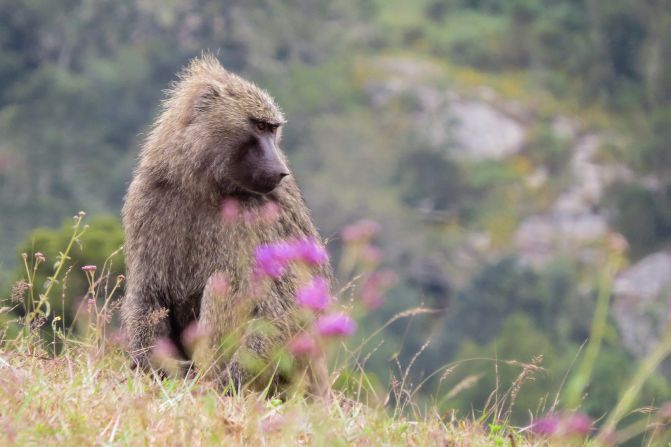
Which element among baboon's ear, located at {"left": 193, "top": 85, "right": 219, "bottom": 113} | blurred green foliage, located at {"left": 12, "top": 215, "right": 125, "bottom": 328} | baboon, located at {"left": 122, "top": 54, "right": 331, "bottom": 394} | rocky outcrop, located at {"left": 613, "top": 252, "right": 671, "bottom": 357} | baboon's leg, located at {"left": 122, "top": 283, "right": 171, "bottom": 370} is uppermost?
baboon's ear, located at {"left": 193, "top": 85, "right": 219, "bottom": 113}

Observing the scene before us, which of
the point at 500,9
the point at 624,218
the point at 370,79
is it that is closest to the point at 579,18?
the point at 500,9

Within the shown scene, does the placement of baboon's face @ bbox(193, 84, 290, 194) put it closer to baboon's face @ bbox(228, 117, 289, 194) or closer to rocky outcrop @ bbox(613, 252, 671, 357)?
baboon's face @ bbox(228, 117, 289, 194)

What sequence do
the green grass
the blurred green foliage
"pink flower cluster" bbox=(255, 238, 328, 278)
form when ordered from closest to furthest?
the green grass → "pink flower cluster" bbox=(255, 238, 328, 278) → the blurred green foliage

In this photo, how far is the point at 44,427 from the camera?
379cm

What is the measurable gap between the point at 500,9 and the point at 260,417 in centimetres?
8785

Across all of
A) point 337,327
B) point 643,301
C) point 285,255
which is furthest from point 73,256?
point 643,301

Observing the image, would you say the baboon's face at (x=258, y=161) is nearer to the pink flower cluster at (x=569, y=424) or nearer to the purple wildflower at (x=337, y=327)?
the purple wildflower at (x=337, y=327)

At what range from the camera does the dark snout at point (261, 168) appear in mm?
5637

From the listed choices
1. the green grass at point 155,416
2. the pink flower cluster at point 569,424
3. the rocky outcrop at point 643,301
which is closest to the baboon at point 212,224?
the green grass at point 155,416

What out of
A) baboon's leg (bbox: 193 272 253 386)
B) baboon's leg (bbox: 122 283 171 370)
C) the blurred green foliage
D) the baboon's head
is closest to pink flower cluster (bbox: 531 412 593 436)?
baboon's leg (bbox: 193 272 253 386)

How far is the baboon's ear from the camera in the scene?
6043mm

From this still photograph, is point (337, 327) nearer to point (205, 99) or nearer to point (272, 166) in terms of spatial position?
point (272, 166)

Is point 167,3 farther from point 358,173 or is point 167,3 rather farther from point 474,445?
point 474,445

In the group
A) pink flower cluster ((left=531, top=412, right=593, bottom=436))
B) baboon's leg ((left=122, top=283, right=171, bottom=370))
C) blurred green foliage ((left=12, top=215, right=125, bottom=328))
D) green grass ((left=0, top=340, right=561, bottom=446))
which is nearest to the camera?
pink flower cluster ((left=531, top=412, right=593, bottom=436))
